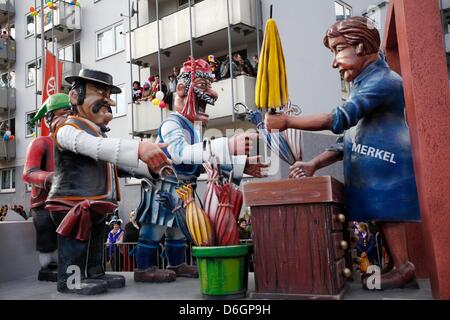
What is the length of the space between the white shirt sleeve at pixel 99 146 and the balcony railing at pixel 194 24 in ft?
24.0

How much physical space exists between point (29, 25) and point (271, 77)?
14776mm

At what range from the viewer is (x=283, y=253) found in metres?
1.60

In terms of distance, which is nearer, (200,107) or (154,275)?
(154,275)

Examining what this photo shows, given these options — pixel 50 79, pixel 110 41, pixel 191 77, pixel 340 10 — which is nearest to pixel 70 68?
pixel 110 41

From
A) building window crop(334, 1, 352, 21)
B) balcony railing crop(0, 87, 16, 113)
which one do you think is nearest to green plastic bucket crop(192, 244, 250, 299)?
building window crop(334, 1, 352, 21)

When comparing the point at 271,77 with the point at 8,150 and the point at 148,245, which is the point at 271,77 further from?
the point at 8,150

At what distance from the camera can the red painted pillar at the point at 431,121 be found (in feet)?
4.58

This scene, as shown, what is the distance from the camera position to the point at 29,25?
14.5m

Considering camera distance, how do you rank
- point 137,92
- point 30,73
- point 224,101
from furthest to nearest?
point 30,73 → point 137,92 → point 224,101

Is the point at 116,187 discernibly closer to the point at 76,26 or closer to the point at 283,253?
the point at 283,253

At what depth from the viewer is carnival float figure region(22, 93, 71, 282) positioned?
2.61 meters

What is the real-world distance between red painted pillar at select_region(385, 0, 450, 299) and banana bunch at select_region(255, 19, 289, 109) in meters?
0.43

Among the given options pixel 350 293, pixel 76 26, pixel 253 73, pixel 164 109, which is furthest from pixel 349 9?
pixel 76 26
